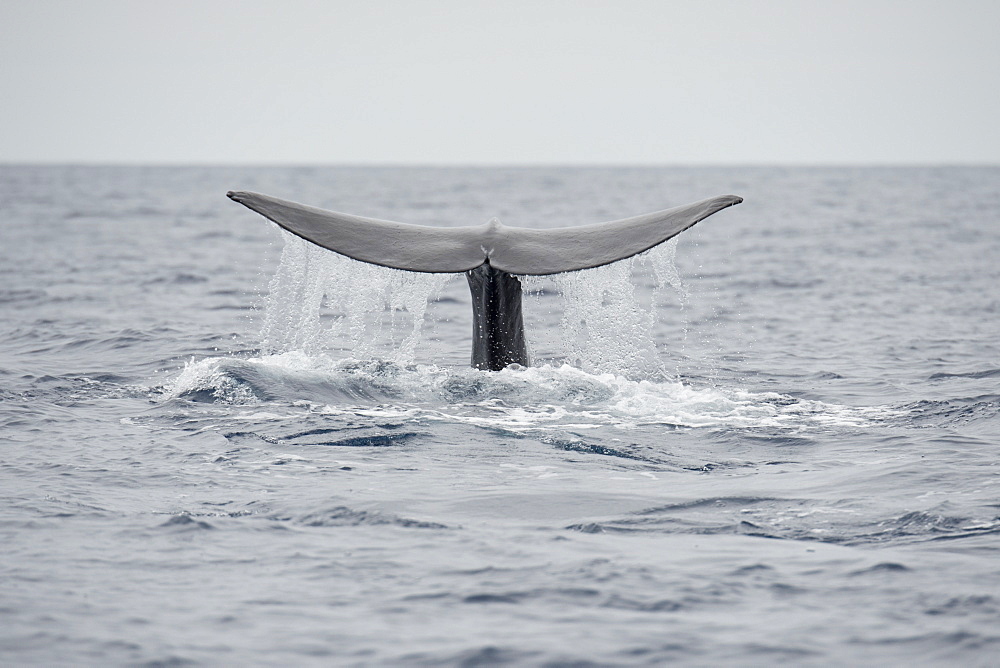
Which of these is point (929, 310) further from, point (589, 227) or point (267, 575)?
point (267, 575)

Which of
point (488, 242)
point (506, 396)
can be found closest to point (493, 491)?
point (506, 396)

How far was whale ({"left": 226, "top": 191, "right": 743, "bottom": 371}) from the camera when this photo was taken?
8.96 m

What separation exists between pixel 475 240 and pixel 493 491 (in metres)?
2.74

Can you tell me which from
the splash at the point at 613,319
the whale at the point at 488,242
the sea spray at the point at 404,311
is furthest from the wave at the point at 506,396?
the whale at the point at 488,242

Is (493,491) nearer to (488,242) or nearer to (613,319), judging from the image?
(488,242)

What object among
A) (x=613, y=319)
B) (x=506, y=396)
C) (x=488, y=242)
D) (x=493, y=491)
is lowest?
(x=493, y=491)

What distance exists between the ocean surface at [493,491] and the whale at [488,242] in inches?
11.8

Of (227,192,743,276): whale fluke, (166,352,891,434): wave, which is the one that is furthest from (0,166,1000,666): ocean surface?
(227,192,743,276): whale fluke

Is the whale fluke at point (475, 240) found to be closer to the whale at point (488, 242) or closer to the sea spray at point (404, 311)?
the whale at point (488, 242)

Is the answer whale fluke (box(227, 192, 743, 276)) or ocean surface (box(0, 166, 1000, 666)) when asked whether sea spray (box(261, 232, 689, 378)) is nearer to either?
ocean surface (box(0, 166, 1000, 666))

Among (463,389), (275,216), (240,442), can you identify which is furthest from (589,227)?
(240,442)

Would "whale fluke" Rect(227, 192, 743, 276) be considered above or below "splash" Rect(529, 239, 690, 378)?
above

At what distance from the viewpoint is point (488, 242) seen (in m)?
9.57

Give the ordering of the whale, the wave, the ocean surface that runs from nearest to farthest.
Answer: the ocean surface, the whale, the wave
